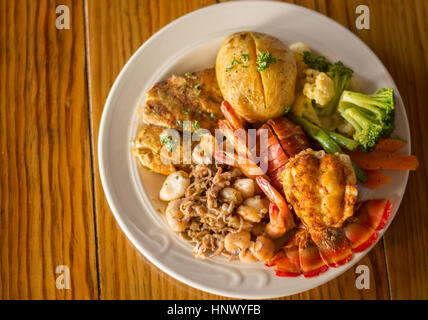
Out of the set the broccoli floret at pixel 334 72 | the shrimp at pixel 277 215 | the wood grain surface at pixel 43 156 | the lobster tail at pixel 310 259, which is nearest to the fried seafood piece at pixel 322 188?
the shrimp at pixel 277 215

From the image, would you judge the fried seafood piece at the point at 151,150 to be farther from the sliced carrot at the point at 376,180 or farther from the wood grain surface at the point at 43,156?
the sliced carrot at the point at 376,180

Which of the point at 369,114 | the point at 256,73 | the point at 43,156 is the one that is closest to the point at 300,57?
the point at 256,73

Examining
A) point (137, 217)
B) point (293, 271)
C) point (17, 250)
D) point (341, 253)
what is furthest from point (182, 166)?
point (17, 250)

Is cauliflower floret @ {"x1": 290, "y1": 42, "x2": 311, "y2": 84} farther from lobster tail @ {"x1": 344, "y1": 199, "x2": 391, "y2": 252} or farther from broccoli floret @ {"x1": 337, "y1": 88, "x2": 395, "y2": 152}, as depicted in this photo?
lobster tail @ {"x1": 344, "y1": 199, "x2": 391, "y2": 252}

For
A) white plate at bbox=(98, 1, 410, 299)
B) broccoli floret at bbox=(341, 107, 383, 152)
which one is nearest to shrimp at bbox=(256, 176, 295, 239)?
white plate at bbox=(98, 1, 410, 299)

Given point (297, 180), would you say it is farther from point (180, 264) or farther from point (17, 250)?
point (17, 250)

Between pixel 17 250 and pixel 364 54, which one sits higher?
pixel 364 54
